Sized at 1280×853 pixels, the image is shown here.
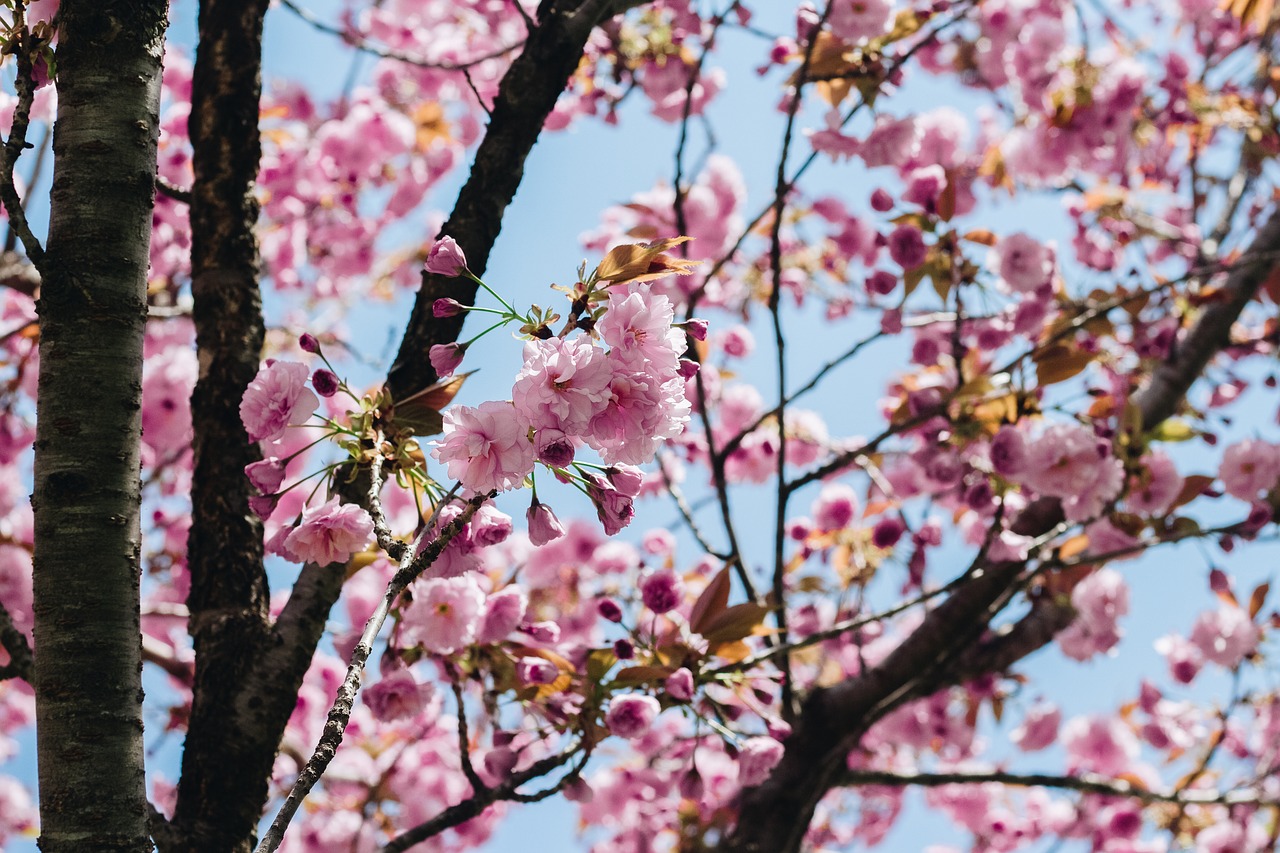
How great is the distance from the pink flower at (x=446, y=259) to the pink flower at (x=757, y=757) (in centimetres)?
95

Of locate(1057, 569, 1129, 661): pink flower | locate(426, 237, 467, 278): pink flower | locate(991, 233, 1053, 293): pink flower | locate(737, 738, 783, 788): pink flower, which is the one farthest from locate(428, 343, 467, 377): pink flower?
locate(1057, 569, 1129, 661): pink flower

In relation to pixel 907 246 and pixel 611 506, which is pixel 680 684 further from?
pixel 907 246

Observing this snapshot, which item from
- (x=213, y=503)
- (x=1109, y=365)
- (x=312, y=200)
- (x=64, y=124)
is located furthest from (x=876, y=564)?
(x=312, y=200)

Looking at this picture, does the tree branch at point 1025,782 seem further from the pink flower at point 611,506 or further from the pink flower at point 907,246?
the pink flower at point 611,506

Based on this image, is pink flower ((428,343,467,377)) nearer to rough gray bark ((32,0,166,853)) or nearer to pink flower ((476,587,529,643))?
rough gray bark ((32,0,166,853))

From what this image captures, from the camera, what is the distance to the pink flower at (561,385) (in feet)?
3.01

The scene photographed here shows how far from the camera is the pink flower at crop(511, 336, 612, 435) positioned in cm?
92

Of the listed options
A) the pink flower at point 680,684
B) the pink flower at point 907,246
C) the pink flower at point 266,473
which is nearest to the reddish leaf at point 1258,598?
the pink flower at point 907,246

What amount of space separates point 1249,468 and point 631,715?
1940 mm

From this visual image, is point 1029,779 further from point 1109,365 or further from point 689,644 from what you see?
point 1109,365

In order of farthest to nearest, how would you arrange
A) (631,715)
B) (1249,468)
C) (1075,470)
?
(1249,468) < (1075,470) < (631,715)

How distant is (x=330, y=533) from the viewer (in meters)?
1.13

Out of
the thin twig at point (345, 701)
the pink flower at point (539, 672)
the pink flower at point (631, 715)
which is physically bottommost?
the thin twig at point (345, 701)

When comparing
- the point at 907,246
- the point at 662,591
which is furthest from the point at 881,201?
the point at 662,591
